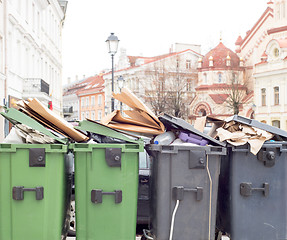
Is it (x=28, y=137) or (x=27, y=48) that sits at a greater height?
(x=27, y=48)

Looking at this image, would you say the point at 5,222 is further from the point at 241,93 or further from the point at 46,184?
the point at 241,93

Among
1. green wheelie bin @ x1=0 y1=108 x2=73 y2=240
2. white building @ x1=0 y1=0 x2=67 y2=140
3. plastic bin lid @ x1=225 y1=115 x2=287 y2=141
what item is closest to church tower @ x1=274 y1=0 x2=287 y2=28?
white building @ x1=0 y1=0 x2=67 y2=140

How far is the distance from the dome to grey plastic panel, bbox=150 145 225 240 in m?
56.4

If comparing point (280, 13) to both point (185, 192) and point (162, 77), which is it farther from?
point (185, 192)

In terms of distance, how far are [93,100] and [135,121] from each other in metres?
77.7

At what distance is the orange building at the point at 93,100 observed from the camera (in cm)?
7869

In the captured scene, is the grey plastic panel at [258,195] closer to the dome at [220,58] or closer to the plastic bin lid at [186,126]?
the plastic bin lid at [186,126]

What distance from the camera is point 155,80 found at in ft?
165

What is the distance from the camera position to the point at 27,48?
25.0m

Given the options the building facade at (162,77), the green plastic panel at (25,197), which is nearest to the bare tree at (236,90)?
the building facade at (162,77)

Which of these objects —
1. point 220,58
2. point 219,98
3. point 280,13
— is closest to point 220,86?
point 219,98

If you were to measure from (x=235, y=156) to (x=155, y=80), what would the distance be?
45419 mm

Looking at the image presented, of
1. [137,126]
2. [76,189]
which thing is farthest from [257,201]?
[76,189]

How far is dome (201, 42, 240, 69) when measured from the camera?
6091 cm
